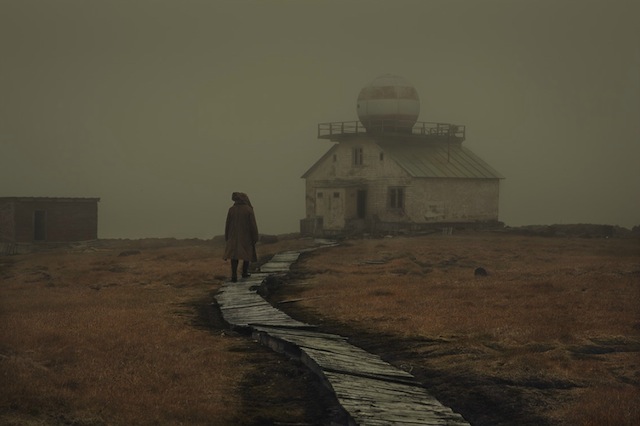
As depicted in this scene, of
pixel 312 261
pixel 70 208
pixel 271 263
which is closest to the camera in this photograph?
pixel 271 263

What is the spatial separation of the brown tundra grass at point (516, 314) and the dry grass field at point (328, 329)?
43 millimetres

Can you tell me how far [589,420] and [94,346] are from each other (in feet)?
24.9

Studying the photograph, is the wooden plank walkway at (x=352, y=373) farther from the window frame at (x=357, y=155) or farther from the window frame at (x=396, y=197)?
the window frame at (x=357, y=155)

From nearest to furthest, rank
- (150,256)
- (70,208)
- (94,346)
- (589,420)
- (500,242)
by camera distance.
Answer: (589,420)
(94,346)
(150,256)
(500,242)
(70,208)

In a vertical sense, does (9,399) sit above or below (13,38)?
below

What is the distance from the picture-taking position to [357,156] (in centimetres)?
5647

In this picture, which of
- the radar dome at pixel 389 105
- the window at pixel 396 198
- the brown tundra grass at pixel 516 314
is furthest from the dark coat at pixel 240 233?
the radar dome at pixel 389 105

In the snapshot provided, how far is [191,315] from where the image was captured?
58.0 feet

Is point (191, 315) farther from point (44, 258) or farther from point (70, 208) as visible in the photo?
point (70, 208)

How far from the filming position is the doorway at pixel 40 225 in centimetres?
5075

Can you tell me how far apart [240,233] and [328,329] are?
8387mm

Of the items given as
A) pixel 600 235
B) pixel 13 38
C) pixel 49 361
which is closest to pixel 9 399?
pixel 49 361

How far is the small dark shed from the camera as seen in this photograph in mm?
49812

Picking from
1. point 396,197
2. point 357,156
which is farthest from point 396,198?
point 357,156
